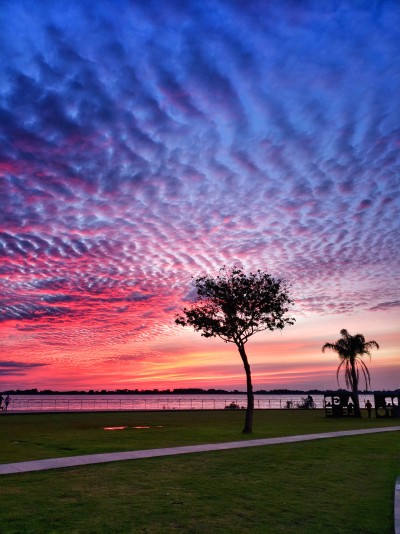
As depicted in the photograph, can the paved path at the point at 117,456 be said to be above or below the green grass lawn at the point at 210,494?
above

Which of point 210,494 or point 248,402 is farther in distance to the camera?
point 248,402

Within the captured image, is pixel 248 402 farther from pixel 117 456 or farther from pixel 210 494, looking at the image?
pixel 210 494

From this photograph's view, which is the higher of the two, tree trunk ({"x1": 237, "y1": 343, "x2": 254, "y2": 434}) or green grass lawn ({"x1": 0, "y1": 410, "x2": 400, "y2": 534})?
tree trunk ({"x1": 237, "y1": 343, "x2": 254, "y2": 434})

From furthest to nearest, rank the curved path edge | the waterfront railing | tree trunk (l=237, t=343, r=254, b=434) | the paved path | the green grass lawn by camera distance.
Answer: the waterfront railing → tree trunk (l=237, t=343, r=254, b=434) → the paved path → the green grass lawn → the curved path edge

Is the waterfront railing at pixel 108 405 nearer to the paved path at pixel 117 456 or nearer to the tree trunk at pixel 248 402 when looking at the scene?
the tree trunk at pixel 248 402

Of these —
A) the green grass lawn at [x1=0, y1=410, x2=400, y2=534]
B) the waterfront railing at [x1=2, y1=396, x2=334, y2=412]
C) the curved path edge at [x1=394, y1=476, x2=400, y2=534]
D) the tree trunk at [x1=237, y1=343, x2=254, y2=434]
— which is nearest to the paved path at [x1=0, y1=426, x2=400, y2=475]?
the green grass lawn at [x1=0, y1=410, x2=400, y2=534]

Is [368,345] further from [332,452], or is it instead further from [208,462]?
[208,462]

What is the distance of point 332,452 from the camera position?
58.1ft

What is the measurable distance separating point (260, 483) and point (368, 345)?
41348mm

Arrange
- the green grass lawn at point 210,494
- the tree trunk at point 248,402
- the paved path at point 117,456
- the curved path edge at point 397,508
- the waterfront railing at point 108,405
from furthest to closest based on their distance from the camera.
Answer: the waterfront railing at point 108,405
the tree trunk at point 248,402
the paved path at point 117,456
the green grass lawn at point 210,494
the curved path edge at point 397,508

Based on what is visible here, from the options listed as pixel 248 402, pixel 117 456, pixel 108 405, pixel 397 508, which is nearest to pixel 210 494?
pixel 397 508

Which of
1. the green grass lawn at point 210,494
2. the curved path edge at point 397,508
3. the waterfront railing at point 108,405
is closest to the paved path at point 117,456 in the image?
the green grass lawn at point 210,494

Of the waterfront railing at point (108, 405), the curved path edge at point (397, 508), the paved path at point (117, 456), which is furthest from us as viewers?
the waterfront railing at point (108, 405)

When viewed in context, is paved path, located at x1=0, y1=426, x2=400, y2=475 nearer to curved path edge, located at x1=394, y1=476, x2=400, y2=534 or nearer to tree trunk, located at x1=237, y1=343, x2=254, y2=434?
tree trunk, located at x1=237, y1=343, x2=254, y2=434
